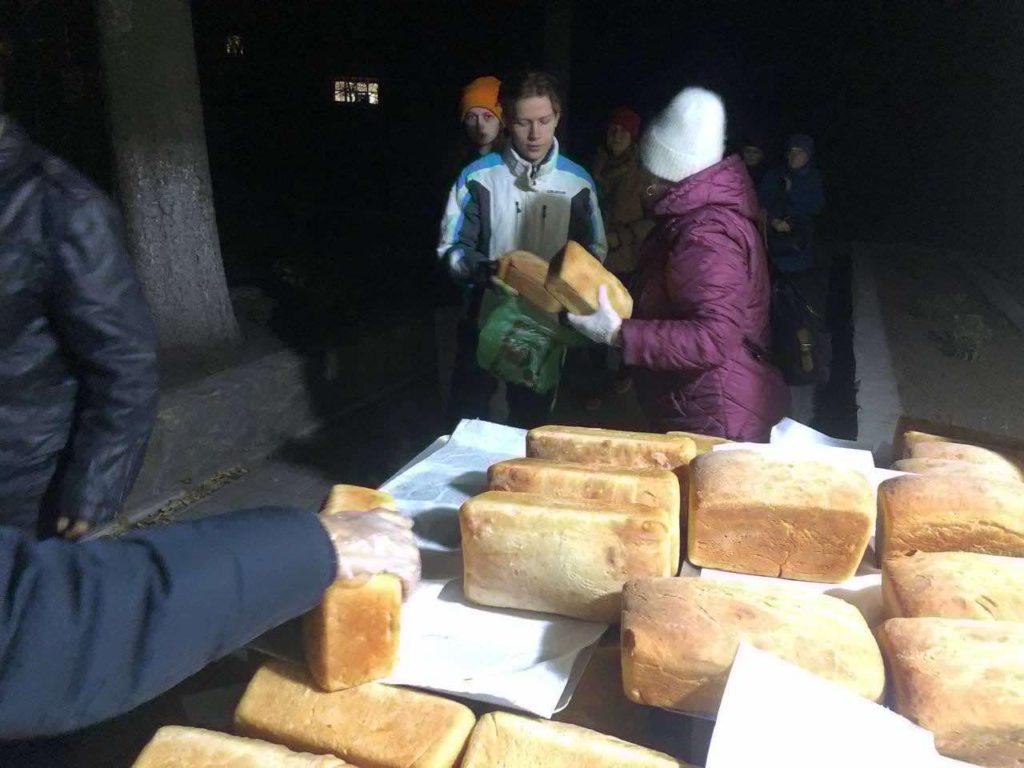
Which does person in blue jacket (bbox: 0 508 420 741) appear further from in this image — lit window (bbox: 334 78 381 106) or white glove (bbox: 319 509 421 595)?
lit window (bbox: 334 78 381 106)

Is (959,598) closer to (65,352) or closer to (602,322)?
(602,322)

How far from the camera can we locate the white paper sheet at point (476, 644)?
120cm

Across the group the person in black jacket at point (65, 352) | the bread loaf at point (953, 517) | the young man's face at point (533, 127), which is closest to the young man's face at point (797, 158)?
the young man's face at point (533, 127)

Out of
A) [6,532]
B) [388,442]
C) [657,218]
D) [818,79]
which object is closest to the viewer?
[6,532]

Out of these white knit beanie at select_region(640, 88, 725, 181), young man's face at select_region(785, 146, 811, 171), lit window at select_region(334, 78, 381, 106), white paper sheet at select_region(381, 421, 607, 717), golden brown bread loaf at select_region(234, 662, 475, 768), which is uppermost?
lit window at select_region(334, 78, 381, 106)

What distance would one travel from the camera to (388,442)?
511 centimetres

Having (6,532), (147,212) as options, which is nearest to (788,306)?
(6,532)

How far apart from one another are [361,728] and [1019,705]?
0.89 meters

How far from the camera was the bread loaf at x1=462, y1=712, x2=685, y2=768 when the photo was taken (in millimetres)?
1041

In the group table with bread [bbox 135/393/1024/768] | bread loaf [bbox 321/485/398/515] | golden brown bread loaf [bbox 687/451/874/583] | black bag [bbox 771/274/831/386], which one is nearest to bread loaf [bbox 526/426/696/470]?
table with bread [bbox 135/393/1024/768]

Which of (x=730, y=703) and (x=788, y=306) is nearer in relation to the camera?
(x=730, y=703)

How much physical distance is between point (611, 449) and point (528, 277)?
0.79m

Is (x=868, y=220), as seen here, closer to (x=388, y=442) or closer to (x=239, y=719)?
(x=388, y=442)

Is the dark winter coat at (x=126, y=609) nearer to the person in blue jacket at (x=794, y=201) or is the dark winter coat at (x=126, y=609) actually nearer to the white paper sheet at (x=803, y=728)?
the white paper sheet at (x=803, y=728)
